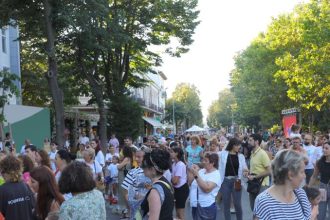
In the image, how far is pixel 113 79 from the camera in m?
30.1

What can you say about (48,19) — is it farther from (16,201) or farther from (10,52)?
(16,201)

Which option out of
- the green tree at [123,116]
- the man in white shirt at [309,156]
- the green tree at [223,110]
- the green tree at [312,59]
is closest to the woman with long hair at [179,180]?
the man in white shirt at [309,156]

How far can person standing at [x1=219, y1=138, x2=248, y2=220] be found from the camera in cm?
940

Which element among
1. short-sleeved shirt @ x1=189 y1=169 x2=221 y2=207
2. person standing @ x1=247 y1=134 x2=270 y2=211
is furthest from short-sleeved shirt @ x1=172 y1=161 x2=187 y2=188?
short-sleeved shirt @ x1=189 y1=169 x2=221 y2=207

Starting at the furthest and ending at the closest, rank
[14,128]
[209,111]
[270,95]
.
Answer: [209,111], [270,95], [14,128]

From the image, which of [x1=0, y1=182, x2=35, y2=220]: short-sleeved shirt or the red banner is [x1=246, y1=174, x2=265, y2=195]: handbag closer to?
[x1=0, y1=182, x2=35, y2=220]: short-sleeved shirt

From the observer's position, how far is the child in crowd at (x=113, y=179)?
13.3 metres

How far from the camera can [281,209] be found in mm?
3730

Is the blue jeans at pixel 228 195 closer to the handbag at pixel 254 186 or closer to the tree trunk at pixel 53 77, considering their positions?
the handbag at pixel 254 186

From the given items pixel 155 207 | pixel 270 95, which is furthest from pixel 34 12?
pixel 270 95

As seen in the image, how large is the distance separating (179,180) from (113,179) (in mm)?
4617

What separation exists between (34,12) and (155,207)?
1561 cm

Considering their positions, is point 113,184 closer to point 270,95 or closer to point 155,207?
point 155,207

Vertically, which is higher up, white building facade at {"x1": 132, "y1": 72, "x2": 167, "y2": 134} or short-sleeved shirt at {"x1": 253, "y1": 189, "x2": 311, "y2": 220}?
white building facade at {"x1": 132, "y1": 72, "x2": 167, "y2": 134}
